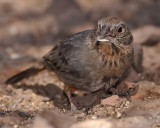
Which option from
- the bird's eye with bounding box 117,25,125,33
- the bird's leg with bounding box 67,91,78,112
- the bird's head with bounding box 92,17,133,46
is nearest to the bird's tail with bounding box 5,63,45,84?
the bird's leg with bounding box 67,91,78,112

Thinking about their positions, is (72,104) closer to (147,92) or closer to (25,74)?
(147,92)

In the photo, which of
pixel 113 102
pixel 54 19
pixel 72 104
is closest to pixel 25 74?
pixel 72 104

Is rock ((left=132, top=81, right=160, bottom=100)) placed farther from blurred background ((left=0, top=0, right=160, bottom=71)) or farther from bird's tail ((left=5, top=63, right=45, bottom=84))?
blurred background ((left=0, top=0, right=160, bottom=71))

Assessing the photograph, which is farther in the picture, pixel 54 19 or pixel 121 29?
pixel 54 19

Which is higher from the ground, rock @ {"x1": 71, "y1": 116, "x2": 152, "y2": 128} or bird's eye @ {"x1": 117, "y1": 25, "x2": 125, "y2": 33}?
bird's eye @ {"x1": 117, "y1": 25, "x2": 125, "y2": 33}

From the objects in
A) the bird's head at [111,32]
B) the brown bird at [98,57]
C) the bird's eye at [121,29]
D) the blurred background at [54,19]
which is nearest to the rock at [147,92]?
the brown bird at [98,57]
